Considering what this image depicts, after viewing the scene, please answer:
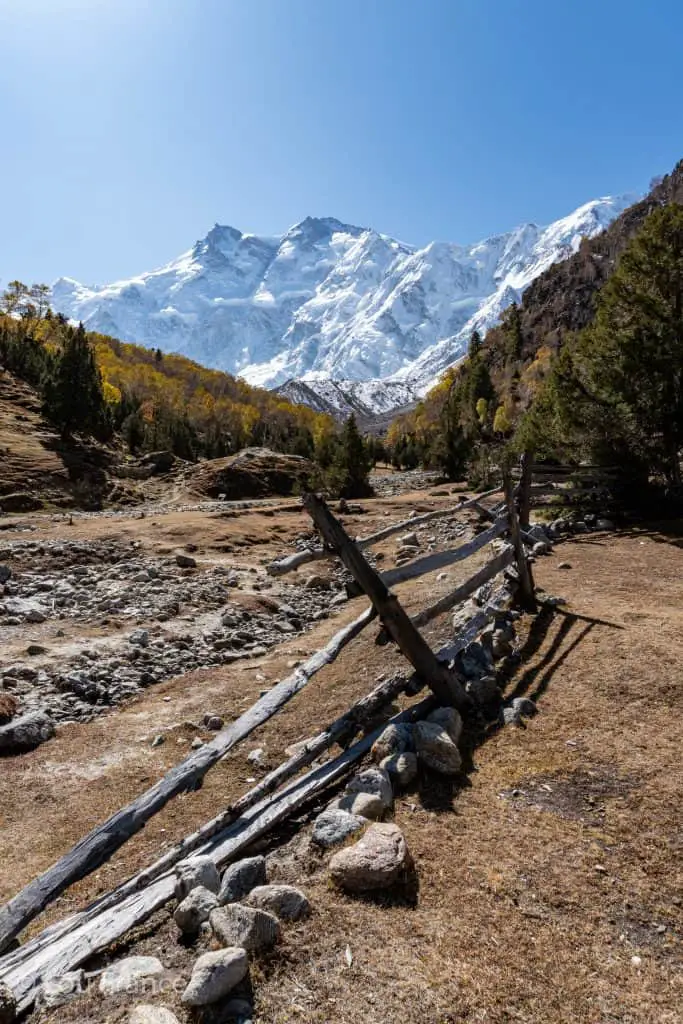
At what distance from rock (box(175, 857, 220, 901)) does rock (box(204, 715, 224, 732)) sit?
3802 mm

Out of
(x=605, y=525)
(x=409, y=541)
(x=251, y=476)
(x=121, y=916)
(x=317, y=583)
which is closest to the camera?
(x=121, y=916)

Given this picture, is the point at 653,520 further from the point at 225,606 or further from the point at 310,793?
the point at 310,793

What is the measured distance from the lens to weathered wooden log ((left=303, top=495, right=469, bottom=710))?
5344 mm

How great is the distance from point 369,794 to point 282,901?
4.01 feet

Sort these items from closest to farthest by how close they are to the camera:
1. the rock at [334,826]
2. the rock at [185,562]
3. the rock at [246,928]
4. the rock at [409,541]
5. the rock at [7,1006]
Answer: the rock at [7,1006] → the rock at [246,928] → the rock at [334,826] → the rock at [185,562] → the rock at [409,541]

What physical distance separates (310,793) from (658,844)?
268 centimetres

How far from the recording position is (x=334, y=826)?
158 inches

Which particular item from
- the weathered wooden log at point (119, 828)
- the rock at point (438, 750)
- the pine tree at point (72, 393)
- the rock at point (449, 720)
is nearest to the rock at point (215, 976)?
the weathered wooden log at point (119, 828)

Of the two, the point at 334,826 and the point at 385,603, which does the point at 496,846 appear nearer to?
the point at 334,826

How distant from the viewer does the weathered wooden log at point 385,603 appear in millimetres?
5344

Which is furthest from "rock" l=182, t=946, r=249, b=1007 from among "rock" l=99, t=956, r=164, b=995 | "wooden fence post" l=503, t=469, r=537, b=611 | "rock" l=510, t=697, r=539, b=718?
"wooden fence post" l=503, t=469, r=537, b=611

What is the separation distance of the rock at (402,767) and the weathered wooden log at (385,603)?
1.01 m

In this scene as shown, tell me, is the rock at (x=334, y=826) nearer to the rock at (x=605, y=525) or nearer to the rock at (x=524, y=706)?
the rock at (x=524, y=706)

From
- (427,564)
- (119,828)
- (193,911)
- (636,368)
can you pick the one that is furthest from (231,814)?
(636,368)
